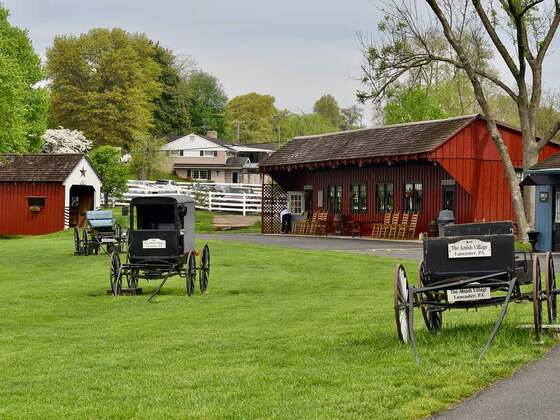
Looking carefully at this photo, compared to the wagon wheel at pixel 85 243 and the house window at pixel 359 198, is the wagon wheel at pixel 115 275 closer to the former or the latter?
the wagon wheel at pixel 85 243

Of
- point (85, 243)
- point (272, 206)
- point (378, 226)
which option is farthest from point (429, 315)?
point (272, 206)

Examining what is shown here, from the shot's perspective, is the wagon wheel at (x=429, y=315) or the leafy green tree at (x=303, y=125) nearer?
the wagon wheel at (x=429, y=315)

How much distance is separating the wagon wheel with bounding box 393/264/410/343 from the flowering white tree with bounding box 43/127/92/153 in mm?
79426

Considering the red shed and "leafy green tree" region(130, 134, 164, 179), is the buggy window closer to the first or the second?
the red shed

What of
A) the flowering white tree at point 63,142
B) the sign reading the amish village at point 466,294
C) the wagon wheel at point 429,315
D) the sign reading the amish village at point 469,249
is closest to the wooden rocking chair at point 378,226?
the wagon wheel at point 429,315

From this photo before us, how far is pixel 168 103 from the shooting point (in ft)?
398

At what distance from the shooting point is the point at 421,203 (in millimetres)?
44594

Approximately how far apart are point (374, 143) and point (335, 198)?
4.91 metres

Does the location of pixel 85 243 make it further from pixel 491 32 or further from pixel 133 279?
pixel 491 32

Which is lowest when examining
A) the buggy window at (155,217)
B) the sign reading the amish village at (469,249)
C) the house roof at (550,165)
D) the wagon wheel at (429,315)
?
the wagon wheel at (429,315)

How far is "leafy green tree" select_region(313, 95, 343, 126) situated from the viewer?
18188 cm

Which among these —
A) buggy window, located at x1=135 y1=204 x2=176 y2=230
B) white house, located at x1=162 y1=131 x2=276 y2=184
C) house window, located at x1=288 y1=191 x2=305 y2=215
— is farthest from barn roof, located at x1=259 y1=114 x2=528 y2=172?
white house, located at x1=162 y1=131 x2=276 y2=184

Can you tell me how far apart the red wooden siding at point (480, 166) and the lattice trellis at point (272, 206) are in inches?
546

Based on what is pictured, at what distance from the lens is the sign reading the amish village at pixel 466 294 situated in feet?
35.0
